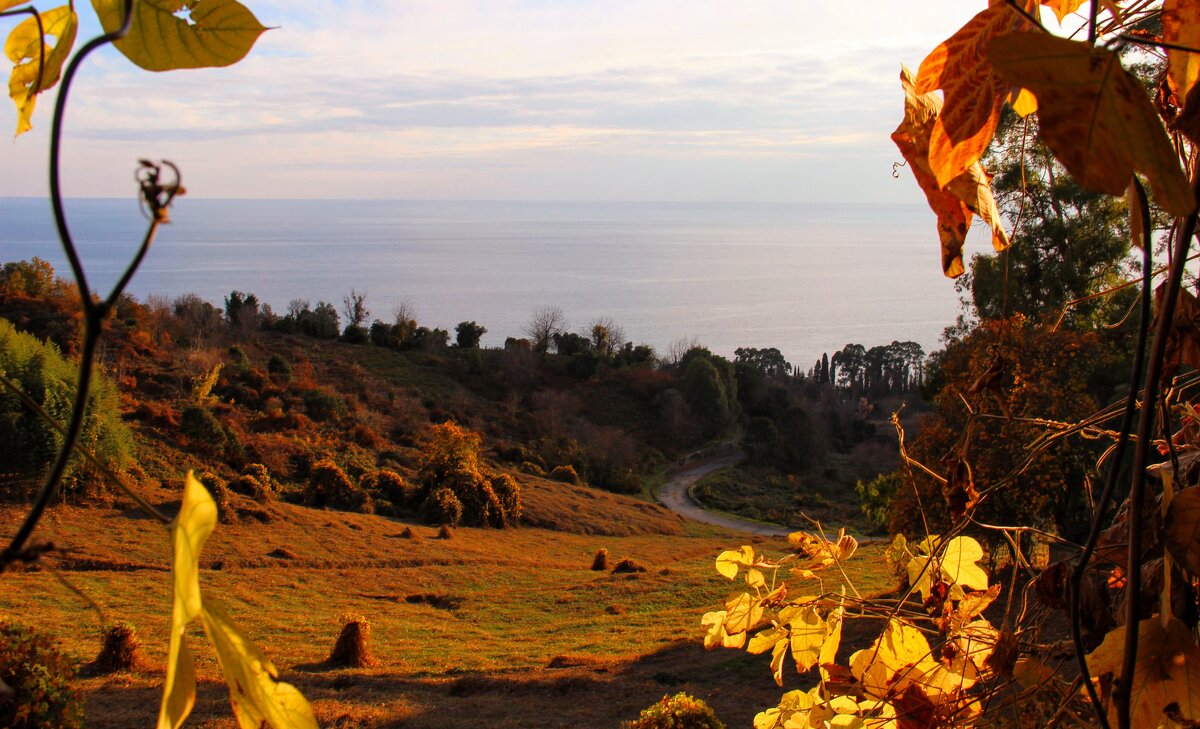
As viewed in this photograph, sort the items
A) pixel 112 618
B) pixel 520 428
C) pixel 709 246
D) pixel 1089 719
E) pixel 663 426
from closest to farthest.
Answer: pixel 1089 719 < pixel 112 618 < pixel 520 428 < pixel 663 426 < pixel 709 246

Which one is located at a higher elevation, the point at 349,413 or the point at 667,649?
A: the point at 349,413

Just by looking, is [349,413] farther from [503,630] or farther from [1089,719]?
[1089,719]

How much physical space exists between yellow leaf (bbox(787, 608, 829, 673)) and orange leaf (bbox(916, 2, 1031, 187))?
494 millimetres

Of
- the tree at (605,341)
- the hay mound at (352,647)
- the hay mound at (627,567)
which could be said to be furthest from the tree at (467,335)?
the hay mound at (352,647)

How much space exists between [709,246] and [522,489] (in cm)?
6991

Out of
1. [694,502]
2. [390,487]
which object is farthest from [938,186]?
[694,502]

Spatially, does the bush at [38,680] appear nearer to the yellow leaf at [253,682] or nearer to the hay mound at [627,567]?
the yellow leaf at [253,682]

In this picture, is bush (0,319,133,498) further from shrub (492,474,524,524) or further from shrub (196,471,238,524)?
shrub (492,474,524,524)

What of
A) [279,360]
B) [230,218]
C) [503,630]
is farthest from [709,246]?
[503,630]

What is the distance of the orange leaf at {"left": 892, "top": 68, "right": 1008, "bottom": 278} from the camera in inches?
16.3

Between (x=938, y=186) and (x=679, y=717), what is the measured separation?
20.0 feet

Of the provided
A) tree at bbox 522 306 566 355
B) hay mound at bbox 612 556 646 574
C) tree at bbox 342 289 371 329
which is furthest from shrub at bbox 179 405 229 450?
tree at bbox 522 306 566 355

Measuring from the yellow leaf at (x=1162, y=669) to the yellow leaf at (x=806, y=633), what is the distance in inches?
13.7

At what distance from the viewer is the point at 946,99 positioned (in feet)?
1.18
